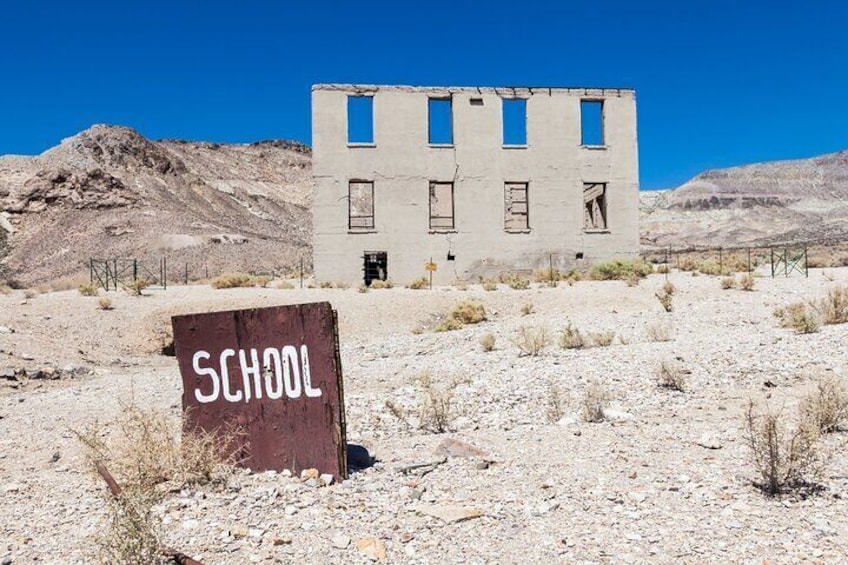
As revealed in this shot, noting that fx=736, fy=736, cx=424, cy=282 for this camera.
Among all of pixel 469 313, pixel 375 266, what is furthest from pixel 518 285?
pixel 375 266

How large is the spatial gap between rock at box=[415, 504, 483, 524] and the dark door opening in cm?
2263

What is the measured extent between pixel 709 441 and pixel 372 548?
3.10 metres

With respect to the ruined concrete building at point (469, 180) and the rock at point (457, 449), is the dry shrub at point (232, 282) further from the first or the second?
the rock at point (457, 449)

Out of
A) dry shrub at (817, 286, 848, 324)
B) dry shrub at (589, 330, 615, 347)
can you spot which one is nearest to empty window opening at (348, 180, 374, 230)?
dry shrub at (589, 330, 615, 347)

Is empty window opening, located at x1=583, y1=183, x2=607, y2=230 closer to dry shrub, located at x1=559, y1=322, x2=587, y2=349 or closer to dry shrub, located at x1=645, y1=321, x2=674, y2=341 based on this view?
dry shrub, located at x1=645, y1=321, x2=674, y2=341

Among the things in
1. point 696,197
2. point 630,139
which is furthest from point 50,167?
point 696,197

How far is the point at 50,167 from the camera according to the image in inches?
2334

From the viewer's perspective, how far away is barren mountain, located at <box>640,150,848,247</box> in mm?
86562

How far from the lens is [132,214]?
56062mm

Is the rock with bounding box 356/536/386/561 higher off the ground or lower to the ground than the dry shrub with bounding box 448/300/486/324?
lower

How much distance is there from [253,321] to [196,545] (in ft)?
5.47

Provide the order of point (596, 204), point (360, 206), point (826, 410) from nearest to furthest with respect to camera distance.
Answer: point (826, 410)
point (596, 204)
point (360, 206)

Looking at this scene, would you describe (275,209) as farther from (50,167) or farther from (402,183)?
(402,183)

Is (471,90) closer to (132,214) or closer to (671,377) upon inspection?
(671,377)
